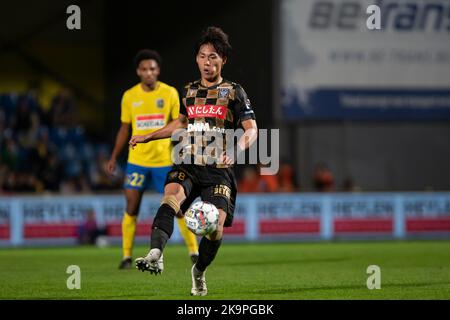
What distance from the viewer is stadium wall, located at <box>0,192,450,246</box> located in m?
18.5

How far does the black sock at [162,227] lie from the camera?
7.73 metres

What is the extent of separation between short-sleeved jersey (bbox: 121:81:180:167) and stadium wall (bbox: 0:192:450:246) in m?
7.02

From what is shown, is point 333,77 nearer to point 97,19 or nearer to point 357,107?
point 357,107

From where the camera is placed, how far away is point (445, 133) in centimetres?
2373

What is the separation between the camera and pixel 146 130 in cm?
1141

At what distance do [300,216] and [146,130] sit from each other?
854 centimetres

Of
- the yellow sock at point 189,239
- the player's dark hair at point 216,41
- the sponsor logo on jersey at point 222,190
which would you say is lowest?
the yellow sock at point 189,239

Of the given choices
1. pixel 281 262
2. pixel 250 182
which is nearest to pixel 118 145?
pixel 281 262

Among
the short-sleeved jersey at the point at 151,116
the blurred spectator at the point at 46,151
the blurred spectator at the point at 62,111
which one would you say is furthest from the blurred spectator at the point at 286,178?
the short-sleeved jersey at the point at 151,116

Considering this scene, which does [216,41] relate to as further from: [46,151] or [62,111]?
[62,111]

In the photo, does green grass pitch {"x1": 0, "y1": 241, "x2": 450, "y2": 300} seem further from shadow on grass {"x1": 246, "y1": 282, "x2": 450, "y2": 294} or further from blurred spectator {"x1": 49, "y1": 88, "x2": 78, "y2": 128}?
blurred spectator {"x1": 49, "y1": 88, "x2": 78, "y2": 128}

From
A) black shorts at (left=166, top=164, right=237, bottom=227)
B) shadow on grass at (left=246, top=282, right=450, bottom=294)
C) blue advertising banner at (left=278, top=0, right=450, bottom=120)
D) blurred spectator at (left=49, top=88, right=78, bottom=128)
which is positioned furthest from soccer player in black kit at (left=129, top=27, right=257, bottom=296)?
blurred spectator at (left=49, top=88, right=78, bottom=128)

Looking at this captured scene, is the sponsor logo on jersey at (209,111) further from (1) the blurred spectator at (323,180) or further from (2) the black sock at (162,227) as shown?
(1) the blurred spectator at (323,180)

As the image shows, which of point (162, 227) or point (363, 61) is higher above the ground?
point (363, 61)
